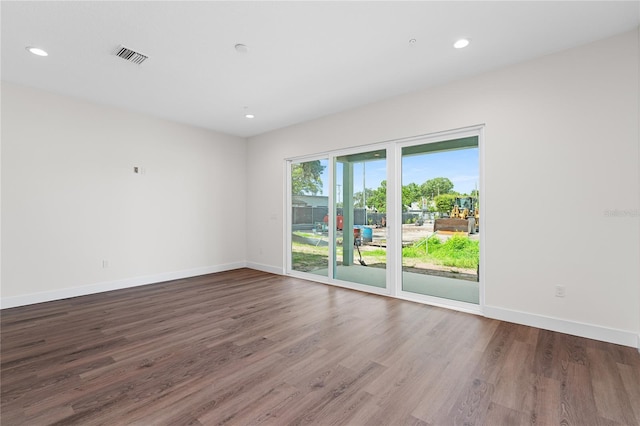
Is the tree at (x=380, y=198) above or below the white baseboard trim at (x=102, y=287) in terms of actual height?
above

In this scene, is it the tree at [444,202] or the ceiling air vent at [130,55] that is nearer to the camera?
the ceiling air vent at [130,55]

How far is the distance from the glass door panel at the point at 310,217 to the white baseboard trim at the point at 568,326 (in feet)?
8.88

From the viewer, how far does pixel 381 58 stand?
3098 millimetres

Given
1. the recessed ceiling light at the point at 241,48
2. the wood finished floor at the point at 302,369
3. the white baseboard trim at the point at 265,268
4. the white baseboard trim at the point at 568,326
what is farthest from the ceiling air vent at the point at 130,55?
the white baseboard trim at the point at 568,326

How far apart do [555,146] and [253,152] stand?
523 cm

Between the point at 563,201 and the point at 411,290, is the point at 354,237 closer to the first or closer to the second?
the point at 411,290

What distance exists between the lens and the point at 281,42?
9.24 feet

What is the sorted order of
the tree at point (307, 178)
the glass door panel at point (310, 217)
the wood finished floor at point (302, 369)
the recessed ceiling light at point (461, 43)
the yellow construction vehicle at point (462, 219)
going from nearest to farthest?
the wood finished floor at point (302, 369), the recessed ceiling light at point (461, 43), the yellow construction vehicle at point (462, 219), the glass door panel at point (310, 217), the tree at point (307, 178)

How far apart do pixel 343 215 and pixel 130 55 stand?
349 cm

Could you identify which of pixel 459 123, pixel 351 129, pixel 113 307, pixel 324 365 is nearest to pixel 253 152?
pixel 351 129

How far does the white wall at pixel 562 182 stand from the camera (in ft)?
8.77

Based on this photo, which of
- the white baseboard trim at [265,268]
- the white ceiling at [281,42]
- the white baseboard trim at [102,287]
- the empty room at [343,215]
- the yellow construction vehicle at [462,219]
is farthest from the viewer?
the white baseboard trim at [265,268]

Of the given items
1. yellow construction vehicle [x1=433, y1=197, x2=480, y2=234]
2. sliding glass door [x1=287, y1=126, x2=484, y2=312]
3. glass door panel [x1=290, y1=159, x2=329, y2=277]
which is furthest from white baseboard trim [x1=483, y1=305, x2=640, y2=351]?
glass door panel [x1=290, y1=159, x2=329, y2=277]

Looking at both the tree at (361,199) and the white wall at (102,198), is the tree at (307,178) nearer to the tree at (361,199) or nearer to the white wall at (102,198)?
the tree at (361,199)
